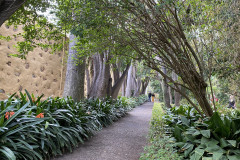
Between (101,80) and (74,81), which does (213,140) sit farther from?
(101,80)

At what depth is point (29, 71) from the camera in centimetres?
765

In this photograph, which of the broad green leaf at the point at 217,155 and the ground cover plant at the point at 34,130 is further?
the ground cover plant at the point at 34,130

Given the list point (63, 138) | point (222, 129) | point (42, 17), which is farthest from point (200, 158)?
point (42, 17)

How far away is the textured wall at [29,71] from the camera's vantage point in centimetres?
661

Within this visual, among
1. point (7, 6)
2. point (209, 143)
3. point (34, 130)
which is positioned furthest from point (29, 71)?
point (209, 143)

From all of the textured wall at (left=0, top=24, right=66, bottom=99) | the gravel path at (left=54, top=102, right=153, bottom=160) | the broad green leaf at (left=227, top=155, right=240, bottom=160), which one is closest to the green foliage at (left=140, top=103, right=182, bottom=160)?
the gravel path at (left=54, top=102, right=153, bottom=160)

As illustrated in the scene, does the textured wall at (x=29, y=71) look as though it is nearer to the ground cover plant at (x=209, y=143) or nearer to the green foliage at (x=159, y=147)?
the green foliage at (x=159, y=147)

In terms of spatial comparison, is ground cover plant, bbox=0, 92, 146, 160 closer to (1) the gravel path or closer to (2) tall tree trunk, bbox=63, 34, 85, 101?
(1) the gravel path

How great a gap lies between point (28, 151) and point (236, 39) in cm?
467

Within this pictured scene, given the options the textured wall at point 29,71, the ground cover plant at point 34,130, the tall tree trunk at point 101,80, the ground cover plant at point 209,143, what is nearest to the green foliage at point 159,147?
the ground cover plant at point 209,143

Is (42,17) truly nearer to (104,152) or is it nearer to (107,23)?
(107,23)

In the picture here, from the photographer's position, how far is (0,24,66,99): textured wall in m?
6.61

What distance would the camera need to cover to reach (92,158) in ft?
11.1

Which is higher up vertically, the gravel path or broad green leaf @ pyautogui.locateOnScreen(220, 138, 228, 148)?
broad green leaf @ pyautogui.locateOnScreen(220, 138, 228, 148)
